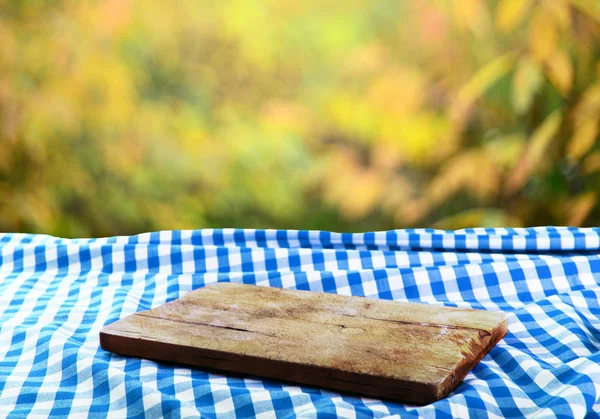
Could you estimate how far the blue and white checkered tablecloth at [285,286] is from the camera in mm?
715

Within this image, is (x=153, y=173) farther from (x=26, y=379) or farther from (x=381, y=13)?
(x=26, y=379)

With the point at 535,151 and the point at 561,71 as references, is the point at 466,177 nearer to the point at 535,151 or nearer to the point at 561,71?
the point at 535,151

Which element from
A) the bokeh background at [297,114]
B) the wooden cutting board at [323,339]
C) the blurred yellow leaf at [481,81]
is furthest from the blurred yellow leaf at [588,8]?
the wooden cutting board at [323,339]

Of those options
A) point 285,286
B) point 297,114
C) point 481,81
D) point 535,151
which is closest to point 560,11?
point 481,81

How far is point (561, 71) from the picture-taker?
249cm

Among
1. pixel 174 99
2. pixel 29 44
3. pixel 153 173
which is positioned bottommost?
pixel 153 173

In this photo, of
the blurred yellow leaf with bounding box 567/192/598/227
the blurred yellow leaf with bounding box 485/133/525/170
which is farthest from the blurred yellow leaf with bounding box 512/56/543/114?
the blurred yellow leaf with bounding box 567/192/598/227

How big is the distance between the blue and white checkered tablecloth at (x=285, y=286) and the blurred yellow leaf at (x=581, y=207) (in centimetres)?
135

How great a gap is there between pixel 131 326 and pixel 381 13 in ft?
6.39

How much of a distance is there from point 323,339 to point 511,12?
1998mm

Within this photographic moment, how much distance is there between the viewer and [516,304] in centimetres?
107

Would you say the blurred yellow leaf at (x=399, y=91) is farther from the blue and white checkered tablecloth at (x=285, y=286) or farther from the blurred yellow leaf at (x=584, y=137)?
the blue and white checkered tablecloth at (x=285, y=286)

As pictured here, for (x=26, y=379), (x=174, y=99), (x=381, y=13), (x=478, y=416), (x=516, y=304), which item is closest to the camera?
(x=478, y=416)

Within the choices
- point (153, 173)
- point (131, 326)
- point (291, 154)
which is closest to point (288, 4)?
point (291, 154)
